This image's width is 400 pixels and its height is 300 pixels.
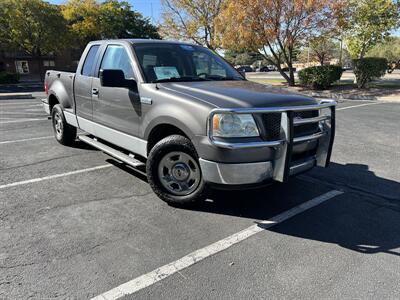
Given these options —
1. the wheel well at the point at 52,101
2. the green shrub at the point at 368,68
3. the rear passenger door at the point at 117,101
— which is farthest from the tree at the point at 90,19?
A: the rear passenger door at the point at 117,101

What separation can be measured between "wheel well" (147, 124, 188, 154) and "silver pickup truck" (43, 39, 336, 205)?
1 centimetres

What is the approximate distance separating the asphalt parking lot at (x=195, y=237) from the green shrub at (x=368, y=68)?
51.9 feet

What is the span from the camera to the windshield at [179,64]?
4176 mm

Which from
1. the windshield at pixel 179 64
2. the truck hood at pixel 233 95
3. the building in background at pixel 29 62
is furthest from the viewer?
the building in background at pixel 29 62

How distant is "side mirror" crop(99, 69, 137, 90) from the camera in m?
3.79

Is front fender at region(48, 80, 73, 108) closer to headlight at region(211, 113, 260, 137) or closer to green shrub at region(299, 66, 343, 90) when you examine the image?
headlight at region(211, 113, 260, 137)

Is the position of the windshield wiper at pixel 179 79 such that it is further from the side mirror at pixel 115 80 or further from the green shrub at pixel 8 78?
the green shrub at pixel 8 78

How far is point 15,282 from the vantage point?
2531mm

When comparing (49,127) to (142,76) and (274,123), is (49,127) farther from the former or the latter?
(274,123)

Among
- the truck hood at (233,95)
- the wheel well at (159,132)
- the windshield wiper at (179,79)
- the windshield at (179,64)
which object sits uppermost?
the windshield at (179,64)

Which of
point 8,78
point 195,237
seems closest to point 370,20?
point 195,237

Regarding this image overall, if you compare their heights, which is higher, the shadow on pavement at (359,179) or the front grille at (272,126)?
the front grille at (272,126)

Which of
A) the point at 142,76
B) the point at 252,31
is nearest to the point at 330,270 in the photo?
the point at 142,76

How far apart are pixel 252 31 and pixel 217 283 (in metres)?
19.1
